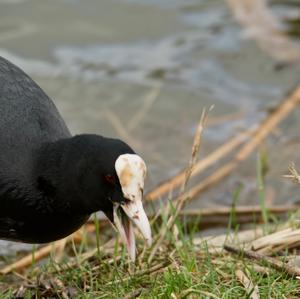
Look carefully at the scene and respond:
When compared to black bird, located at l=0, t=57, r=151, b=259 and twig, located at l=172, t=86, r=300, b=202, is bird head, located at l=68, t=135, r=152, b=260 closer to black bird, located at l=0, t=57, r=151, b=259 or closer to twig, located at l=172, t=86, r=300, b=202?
black bird, located at l=0, t=57, r=151, b=259

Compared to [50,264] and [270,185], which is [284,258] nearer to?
[50,264]

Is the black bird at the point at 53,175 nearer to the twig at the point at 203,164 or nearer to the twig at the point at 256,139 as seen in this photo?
the twig at the point at 203,164

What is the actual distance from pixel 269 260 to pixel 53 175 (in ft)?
3.44

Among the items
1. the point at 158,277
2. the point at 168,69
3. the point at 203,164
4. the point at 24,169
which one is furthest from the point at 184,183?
the point at 168,69

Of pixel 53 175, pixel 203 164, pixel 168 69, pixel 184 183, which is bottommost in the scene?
pixel 203 164

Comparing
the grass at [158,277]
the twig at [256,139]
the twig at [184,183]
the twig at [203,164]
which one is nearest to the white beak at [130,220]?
the grass at [158,277]

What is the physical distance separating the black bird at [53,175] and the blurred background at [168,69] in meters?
2.42

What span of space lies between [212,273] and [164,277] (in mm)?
208

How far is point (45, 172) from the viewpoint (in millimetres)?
4129

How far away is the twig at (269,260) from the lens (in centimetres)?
416

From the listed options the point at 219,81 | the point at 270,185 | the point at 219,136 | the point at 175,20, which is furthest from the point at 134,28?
the point at 270,185

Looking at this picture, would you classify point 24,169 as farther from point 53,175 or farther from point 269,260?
point 269,260

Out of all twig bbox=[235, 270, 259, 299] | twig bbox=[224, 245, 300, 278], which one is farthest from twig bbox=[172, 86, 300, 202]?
twig bbox=[235, 270, 259, 299]

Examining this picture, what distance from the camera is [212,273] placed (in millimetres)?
4109
